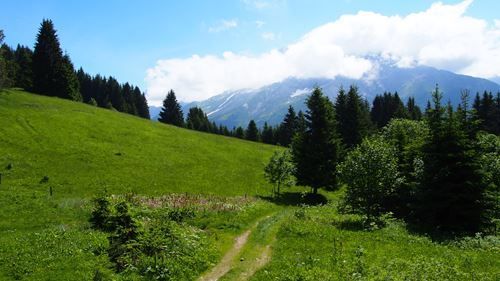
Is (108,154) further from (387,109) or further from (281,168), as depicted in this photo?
(387,109)

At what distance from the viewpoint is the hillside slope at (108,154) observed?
A: 44594mm

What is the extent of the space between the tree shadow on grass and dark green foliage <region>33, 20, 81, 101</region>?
56636 mm

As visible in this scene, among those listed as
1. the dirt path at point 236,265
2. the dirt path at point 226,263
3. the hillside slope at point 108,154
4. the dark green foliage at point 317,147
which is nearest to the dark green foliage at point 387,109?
the hillside slope at point 108,154

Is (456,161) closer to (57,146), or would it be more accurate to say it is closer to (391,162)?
(391,162)

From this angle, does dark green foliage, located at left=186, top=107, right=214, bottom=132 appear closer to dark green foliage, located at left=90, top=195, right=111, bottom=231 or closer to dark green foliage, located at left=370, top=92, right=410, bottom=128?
A: dark green foliage, located at left=370, top=92, right=410, bottom=128

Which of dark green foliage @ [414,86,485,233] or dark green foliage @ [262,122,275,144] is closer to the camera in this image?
Answer: dark green foliage @ [414,86,485,233]

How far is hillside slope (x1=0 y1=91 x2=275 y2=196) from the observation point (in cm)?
4459

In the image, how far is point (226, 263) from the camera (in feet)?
74.0

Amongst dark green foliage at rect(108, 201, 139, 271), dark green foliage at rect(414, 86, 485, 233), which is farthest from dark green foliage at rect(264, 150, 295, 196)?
dark green foliage at rect(108, 201, 139, 271)

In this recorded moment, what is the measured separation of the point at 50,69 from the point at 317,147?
62014mm

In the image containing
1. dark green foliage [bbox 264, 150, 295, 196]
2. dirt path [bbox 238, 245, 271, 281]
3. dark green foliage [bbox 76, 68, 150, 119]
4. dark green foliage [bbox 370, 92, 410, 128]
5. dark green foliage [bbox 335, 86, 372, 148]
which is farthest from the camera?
dark green foliage [bbox 76, 68, 150, 119]

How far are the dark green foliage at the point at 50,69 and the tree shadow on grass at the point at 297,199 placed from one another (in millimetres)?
56636

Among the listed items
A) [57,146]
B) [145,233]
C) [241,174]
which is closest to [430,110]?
[145,233]

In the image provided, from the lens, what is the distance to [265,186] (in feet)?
180
